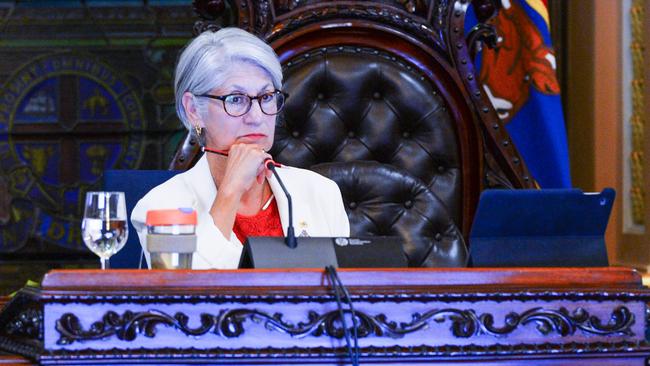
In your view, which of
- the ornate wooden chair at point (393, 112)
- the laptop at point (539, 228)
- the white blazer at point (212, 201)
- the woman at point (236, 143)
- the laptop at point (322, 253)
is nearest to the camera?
the laptop at point (322, 253)

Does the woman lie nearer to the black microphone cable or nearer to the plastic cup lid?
the plastic cup lid

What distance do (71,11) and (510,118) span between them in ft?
5.87

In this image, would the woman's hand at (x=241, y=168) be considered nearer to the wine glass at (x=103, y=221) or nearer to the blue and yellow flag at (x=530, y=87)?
the wine glass at (x=103, y=221)

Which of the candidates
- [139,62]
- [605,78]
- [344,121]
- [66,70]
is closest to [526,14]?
[605,78]

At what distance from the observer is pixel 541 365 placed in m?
1.20

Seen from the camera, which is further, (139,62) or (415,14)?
(139,62)

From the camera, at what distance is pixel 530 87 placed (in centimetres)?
296

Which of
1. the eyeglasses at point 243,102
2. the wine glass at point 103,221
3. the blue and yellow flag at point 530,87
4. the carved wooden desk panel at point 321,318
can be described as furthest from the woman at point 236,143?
the blue and yellow flag at point 530,87

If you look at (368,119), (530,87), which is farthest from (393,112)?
(530,87)

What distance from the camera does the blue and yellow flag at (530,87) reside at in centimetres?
291

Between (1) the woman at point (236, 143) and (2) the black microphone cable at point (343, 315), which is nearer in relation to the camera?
(2) the black microphone cable at point (343, 315)

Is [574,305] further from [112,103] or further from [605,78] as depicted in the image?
[112,103]

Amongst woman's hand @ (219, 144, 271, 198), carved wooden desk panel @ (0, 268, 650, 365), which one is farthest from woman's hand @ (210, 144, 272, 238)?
carved wooden desk panel @ (0, 268, 650, 365)

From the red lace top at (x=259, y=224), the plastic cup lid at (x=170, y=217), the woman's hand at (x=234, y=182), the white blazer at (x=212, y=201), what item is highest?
the plastic cup lid at (x=170, y=217)
